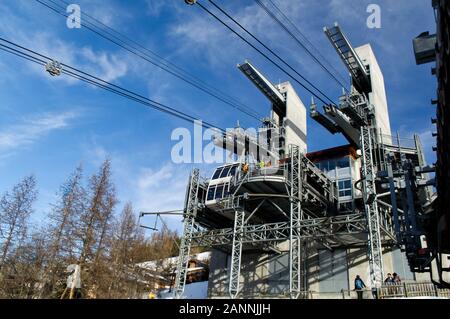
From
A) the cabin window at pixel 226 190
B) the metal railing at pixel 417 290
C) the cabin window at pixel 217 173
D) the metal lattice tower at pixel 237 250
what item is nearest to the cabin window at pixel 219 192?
the cabin window at pixel 226 190

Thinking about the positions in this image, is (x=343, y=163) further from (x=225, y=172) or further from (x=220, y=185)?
(x=220, y=185)

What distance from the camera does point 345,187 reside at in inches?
1267

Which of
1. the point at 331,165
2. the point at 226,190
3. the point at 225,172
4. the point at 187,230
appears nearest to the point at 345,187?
the point at 331,165

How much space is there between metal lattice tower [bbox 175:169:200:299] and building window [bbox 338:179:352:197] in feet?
45.6

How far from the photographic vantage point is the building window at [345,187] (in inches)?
1254

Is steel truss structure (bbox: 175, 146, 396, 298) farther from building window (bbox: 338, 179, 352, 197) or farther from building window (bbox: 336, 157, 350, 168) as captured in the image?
building window (bbox: 336, 157, 350, 168)

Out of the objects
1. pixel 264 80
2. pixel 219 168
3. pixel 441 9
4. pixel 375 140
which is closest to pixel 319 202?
pixel 375 140

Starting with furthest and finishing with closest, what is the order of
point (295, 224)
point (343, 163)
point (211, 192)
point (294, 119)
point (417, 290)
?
point (294, 119) < point (343, 163) < point (211, 192) < point (295, 224) < point (417, 290)

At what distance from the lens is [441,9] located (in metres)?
5.17

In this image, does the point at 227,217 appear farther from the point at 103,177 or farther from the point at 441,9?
the point at 441,9

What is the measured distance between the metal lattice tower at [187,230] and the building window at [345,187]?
13.9 metres

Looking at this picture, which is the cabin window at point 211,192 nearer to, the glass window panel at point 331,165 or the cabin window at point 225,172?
the cabin window at point 225,172

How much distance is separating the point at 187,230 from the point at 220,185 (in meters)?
5.38

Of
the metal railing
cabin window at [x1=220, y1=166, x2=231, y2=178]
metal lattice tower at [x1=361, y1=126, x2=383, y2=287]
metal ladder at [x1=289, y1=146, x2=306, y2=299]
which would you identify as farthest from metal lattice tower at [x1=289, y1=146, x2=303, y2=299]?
the metal railing
